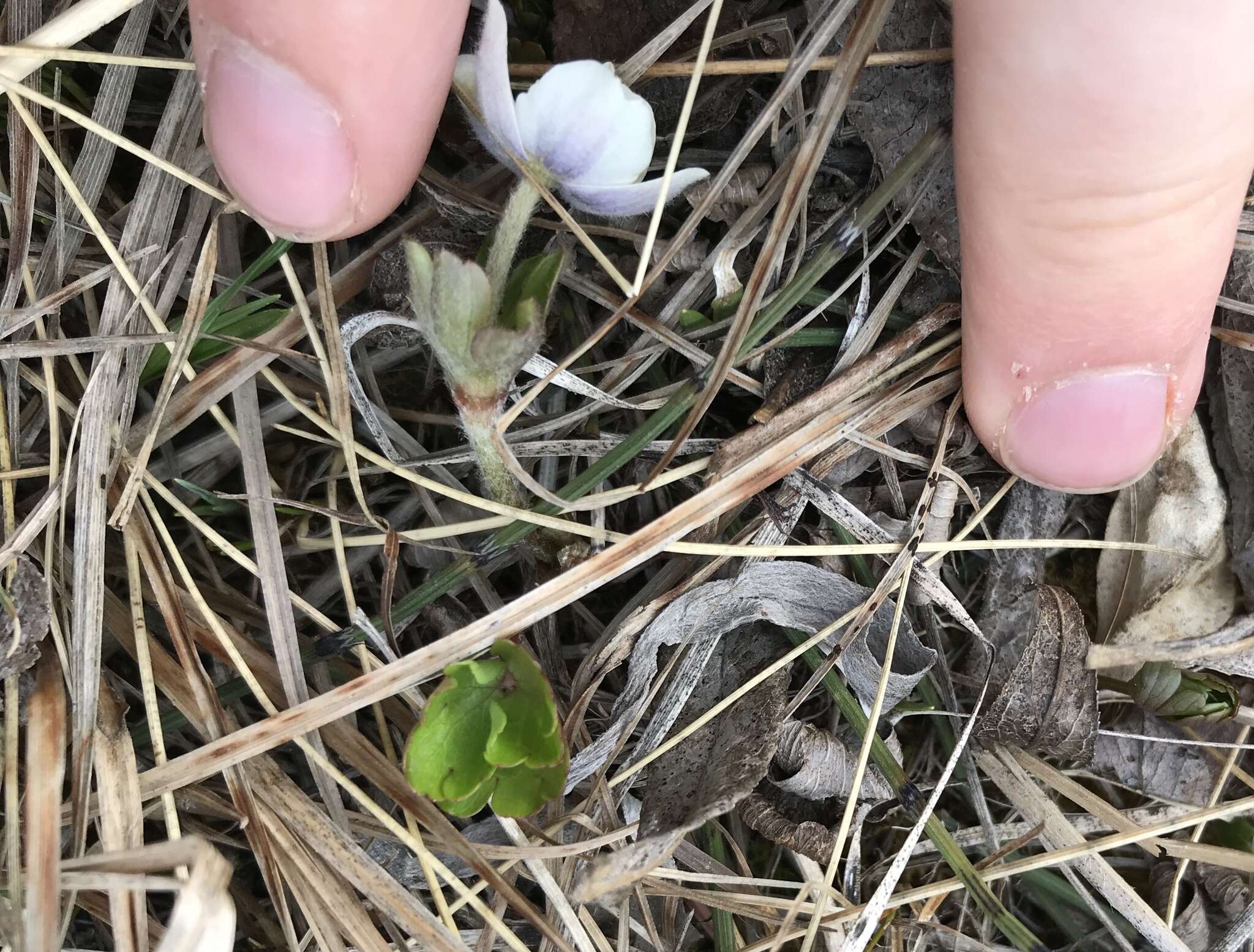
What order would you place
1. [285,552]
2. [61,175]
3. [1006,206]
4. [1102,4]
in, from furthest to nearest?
1. [285,552]
2. [61,175]
3. [1006,206]
4. [1102,4]

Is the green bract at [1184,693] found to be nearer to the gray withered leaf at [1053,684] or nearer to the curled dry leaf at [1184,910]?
the gray withered leaf at [1053,684]

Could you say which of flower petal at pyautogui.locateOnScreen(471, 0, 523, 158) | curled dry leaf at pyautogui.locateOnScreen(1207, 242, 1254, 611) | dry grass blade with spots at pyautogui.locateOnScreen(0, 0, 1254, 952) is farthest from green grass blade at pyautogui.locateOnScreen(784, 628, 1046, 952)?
flower petal at pyautogui.locateOnScreen(471, 0, 523, 158)

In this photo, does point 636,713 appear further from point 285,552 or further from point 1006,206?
point 1006,206

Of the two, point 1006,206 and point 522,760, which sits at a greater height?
point 1006,206

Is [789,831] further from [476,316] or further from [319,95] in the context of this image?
[319,95]

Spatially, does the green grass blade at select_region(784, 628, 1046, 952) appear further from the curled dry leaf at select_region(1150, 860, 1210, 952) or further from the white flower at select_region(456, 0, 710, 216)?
the white flower at select_region(456, 0, 710, 216)

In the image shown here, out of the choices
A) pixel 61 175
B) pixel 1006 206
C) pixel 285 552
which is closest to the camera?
pixel 1006 206

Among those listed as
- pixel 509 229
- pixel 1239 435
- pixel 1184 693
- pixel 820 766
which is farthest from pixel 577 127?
pixel 1184 693

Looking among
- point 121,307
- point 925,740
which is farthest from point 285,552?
point 925,740
